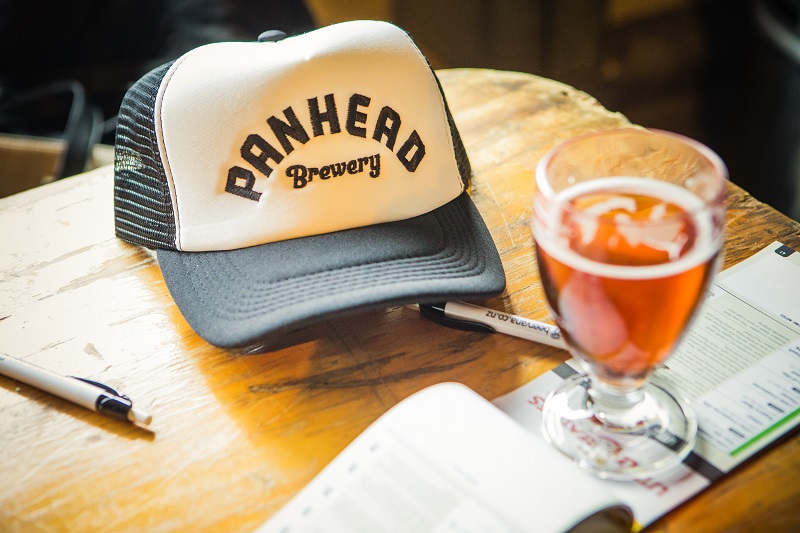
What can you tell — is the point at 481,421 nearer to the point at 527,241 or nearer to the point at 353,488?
the point at 353,488

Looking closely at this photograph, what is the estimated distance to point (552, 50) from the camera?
210cm

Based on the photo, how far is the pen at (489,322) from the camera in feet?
2.14

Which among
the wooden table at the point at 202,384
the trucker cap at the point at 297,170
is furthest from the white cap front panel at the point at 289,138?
the wooden table at the point at 202,384

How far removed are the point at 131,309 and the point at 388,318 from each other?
0.26 meters

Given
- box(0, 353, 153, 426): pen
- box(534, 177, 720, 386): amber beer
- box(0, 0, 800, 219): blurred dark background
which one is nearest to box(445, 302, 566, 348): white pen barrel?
box(534, 177, 720, 386): amber beer

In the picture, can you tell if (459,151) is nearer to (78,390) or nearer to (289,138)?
(289,138)

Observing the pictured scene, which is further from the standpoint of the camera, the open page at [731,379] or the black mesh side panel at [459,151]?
the black mesh side panel at [459,151]

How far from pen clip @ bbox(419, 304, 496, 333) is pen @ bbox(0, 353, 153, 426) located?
259 millimetres

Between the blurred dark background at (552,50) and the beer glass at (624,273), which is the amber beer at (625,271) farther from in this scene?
the blurred dark background at (552,50)

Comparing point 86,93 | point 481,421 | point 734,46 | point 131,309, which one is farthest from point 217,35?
point 734,46

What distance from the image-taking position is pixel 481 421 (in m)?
0.54

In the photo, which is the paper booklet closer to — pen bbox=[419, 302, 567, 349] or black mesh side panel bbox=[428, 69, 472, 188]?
pen bbox=[419, 302, 567, 349]

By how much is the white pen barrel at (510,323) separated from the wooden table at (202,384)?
0.03ft

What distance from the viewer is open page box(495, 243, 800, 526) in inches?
20.8
